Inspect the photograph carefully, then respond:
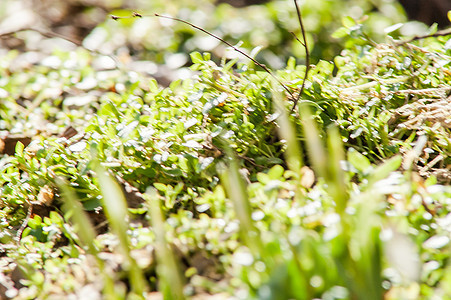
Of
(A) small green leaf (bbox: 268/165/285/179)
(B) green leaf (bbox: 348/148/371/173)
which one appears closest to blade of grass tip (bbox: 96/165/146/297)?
(A) small green leaf (bbox: 268/165/285/179)

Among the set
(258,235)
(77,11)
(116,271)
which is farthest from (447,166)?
(77,11)

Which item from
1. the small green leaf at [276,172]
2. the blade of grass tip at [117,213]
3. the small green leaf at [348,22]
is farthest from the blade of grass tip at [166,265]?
the small green leaf at [348,22]

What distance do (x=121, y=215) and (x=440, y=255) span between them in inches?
28.3

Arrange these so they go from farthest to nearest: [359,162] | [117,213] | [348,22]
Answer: [348,22] → [359,162] → [117,213]

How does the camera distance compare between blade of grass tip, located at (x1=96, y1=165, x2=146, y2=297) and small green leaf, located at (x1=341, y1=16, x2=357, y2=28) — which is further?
small green leaf, located at (x1=341, y1=16, x2=357, y2=28)

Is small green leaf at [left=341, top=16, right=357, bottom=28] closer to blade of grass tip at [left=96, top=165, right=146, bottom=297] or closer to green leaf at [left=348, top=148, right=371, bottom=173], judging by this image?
green leaf at [left=348, top=148, right=371, bottom=173]

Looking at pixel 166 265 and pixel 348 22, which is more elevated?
pixel 348 22

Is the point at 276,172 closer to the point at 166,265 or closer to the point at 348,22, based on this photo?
the point at 166,265

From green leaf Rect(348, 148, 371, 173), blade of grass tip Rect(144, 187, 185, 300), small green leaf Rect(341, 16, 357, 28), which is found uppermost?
small green leaf Rect(341, 16, 357, 28)

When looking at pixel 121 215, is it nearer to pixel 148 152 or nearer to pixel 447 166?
pixel 148 152

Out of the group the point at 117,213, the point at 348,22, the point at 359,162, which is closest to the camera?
the point at 117,213

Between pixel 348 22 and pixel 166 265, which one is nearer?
pixel 166 265

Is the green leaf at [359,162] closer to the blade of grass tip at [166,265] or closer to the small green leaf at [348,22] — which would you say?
the blade of grass tip at [166,265]

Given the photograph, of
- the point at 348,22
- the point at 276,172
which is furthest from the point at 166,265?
the point at 348,22
